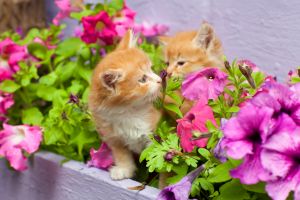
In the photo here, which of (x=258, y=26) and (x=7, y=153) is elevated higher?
(x=258, y=26)

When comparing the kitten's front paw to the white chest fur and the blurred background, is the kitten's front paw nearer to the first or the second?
the white chest fur

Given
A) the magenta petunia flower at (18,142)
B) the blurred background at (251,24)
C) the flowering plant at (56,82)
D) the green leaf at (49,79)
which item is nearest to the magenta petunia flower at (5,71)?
the flowering plant at (56,82)

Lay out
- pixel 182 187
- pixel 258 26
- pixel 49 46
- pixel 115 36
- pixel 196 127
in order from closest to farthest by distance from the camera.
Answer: pixel 182 187
pixel 196 127
pixel 258 26
pixel 115 36
pixel 49 46

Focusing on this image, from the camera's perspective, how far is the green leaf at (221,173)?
101cm

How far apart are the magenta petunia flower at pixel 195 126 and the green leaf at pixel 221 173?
94mm

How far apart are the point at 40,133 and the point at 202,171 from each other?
0.64m

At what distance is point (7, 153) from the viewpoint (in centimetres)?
154

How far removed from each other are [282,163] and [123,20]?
1.10 metres

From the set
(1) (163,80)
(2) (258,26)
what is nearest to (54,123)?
(1) (163,80)

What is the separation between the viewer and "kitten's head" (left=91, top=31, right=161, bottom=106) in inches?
50.7

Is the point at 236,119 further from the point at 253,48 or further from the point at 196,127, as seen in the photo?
the point at 253,48

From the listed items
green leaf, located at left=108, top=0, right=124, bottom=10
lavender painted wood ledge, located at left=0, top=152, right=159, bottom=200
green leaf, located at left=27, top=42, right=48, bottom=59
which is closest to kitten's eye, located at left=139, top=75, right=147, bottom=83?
lavender painted wood ledge, located at left=0, top=152, right=159, bottom=200

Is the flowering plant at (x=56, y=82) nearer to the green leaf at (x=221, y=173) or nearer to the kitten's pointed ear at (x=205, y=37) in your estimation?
the kitten's pointed ear at (x=205, y=37)

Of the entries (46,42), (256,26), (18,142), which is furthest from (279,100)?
(46,42)
